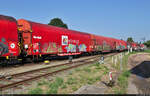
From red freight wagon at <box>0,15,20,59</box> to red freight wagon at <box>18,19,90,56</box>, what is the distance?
4.84 feet

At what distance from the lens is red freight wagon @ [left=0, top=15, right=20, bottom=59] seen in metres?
12.2

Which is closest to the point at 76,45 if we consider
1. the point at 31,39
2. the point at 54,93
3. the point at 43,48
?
the point at 43,48

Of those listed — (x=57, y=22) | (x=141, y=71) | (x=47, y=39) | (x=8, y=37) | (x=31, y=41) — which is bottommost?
(x=141, y=71)

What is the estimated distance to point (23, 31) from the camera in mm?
15031

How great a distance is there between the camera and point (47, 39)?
17594mm

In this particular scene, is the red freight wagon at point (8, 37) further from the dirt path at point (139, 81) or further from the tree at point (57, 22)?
the tree at point (57, 22)

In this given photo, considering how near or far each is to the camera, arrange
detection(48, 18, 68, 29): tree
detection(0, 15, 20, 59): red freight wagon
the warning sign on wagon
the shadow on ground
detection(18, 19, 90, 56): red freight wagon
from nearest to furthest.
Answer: detection(0, 15, 20, 59): red freight wagon < the shadow on ground < detection(18, 19, 90, 56): red freight wagon < the warning sign on wagon < detection(48, 18, 68, 29): tree

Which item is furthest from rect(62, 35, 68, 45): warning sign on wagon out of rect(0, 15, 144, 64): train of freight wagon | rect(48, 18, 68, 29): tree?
rect(48, 18, 68, 29): tree

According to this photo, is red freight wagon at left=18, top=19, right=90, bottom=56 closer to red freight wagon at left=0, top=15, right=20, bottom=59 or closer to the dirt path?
red freight wagon at left=0, top=15, right=20, bottom=59

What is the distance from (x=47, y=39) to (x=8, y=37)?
543 cm

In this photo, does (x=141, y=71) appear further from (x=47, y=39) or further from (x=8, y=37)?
(x=8, y=37)

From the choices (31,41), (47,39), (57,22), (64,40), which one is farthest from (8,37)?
(57,22)

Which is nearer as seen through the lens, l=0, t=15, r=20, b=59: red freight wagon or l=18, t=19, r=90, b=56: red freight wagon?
l=0, t=15, r=20, b=59: red freight wagon

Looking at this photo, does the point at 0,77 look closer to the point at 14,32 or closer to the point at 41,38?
the point at 14,32
